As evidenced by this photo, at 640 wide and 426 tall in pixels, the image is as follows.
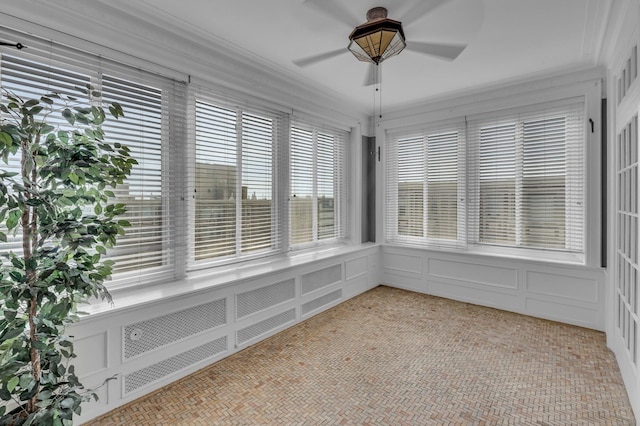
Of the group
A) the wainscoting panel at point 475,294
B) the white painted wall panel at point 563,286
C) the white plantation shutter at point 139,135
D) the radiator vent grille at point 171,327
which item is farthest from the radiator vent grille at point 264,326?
the white painted wall panel at point 563,286

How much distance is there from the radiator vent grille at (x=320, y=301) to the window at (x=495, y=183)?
4.59 ft

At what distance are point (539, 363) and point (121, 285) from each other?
347 centimetres

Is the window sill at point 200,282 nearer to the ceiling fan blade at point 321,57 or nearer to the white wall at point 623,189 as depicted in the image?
the ceiling fan blade at point 321,57

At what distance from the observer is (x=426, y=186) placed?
15.6 feet

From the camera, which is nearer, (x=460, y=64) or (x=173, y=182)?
(x=173, y=182)

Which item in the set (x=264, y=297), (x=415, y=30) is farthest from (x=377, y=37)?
(x=264, y=297)

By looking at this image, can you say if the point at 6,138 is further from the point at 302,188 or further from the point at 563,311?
the point at 563,311

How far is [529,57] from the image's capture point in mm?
3168

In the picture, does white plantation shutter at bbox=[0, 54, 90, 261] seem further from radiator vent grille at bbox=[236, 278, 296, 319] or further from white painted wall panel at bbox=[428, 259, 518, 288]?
white painted wall panel at bbox=[428, 259, 518, 288]

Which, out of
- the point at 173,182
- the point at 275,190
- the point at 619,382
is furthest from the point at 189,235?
the point at 619,382

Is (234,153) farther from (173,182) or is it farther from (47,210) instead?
(47,210)

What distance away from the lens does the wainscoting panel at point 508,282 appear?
3.48m

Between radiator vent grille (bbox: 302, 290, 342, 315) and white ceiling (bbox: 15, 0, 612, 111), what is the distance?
2.59m

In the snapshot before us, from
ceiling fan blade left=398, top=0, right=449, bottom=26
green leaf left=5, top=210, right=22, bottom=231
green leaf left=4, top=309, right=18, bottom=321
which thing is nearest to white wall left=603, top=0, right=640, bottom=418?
ceiling fan blade left=398, top=0, right=449, bottom=26
